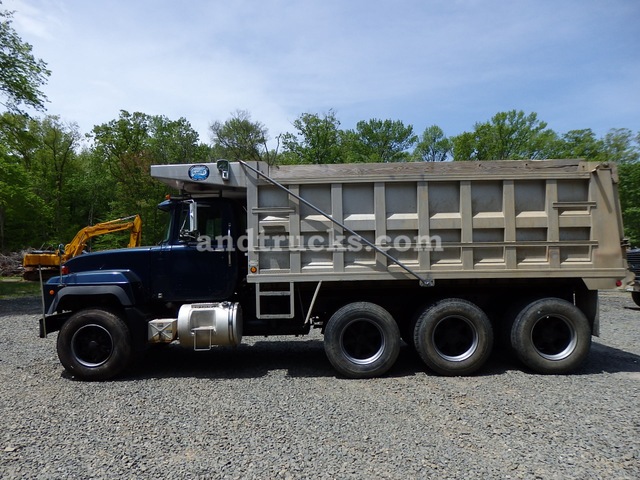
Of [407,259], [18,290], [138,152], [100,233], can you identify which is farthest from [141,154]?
[407,259]

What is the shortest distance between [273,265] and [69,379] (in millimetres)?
3234

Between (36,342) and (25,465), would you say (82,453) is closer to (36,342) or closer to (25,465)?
(25,465)

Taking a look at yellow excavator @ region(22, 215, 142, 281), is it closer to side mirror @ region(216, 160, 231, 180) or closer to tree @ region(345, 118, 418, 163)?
side mirror @ region(216, 160, 231, 180)

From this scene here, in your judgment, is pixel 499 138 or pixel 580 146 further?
pixel 499 138

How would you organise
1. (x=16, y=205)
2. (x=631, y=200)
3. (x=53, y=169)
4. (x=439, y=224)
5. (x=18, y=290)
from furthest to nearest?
(x=53, y=169) < (x=16, y=205) < (x=631, y=200) < (x=18, y=290) < (x=439, y=224)

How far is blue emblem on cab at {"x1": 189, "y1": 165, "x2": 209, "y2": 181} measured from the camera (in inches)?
248

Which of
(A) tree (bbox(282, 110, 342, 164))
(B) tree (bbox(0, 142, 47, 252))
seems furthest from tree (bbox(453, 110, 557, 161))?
(B) tree (bbox(0, 142, 47, 252))

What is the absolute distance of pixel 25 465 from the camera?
3.71 metres

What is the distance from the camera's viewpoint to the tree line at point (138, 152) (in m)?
21.0

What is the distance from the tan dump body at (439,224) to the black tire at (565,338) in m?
0.43

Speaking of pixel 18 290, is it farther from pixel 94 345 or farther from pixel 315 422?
pixel 315 422

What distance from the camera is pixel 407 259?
6.10m

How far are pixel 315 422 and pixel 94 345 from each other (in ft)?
11.5

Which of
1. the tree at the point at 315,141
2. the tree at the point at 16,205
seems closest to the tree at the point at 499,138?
the tree at the point at 315,141
